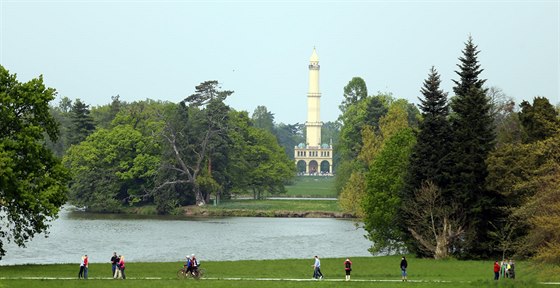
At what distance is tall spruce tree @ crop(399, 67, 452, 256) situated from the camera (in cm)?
6588

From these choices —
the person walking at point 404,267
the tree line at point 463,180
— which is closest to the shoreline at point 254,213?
the tree line at point 463,180

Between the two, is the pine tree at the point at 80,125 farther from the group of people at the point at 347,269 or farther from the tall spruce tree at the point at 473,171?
the group of people at the point at 347,269

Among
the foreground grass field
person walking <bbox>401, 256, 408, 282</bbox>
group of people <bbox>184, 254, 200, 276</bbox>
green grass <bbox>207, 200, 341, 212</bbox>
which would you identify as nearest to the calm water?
green grass <bbox>207, 200, 341, 212</bbox>

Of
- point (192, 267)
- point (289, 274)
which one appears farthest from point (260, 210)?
point (192, 267)

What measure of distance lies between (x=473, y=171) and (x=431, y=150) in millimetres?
3019

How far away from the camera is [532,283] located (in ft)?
149

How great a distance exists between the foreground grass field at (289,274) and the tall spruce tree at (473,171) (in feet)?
10.1

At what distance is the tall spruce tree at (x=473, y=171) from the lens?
64750 millimetres

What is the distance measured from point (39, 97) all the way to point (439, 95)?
1034 inches

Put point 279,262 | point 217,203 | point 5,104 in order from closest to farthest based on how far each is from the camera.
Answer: point 5,104 < point 279,262 < point 217,203

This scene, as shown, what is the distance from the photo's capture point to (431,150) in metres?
66.4

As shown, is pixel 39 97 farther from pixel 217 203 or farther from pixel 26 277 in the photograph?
pixel 217 203

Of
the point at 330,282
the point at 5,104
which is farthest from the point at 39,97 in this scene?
the point at 330,282

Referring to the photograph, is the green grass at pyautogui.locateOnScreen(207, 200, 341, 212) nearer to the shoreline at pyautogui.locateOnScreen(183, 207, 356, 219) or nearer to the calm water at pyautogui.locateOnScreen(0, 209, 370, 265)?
the shoreline at pyautogui.locateOnScreen(183, 207, 356, 219)
